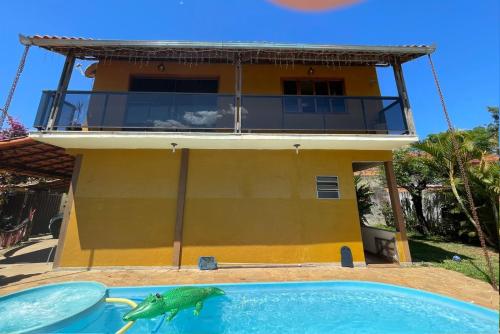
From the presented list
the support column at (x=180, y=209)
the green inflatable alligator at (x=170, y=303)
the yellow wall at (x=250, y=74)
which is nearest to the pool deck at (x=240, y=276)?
the support column at (x=180, y=209)

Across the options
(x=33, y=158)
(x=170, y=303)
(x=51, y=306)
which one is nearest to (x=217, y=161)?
(x=170, y=303)

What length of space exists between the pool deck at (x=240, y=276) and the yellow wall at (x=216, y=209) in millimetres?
436

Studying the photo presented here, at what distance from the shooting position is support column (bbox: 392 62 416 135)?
7762 mm

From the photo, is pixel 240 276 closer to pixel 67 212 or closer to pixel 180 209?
pixel 180 209

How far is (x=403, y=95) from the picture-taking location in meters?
8.09

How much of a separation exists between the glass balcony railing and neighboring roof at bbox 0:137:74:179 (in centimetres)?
128

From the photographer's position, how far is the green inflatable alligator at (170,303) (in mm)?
4520

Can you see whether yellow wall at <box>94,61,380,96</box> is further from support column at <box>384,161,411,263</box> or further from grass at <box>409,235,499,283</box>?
grass at <box>409,235,499,283</box>

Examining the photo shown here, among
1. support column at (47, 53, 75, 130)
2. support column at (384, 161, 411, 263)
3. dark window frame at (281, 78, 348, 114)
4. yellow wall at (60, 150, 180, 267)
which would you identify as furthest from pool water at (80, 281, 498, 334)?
dark window frame at (281, 78, 348, 114)

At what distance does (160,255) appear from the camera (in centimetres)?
797

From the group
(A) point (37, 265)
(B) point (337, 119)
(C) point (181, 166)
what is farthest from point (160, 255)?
(B) point (337, 119)

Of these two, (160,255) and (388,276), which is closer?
(388,276)

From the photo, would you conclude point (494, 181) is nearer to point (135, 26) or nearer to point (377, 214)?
point (377, 214)

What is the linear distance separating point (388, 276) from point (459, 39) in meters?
7.34
